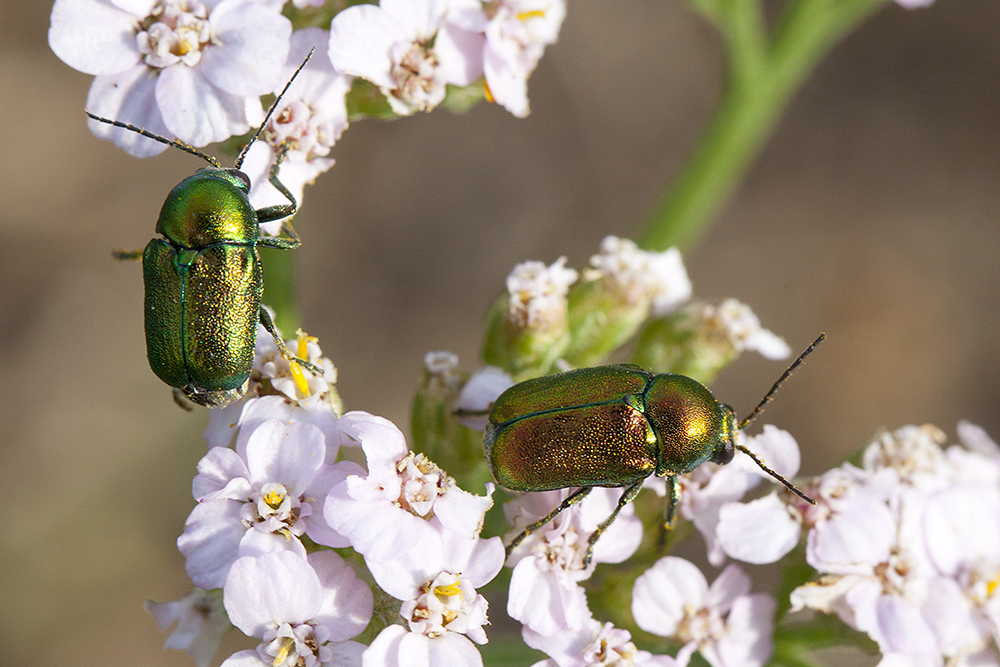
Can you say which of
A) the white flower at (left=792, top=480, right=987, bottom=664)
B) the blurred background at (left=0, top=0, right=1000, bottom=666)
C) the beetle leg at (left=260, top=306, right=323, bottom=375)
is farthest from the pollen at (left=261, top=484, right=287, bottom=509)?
the blurred background at (left=0, top=0, right=1000, bottom=666)

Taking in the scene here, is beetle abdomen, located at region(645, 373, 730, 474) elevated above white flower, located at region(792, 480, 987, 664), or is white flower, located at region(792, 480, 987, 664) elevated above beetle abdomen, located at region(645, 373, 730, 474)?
beetle abdomen, located at region(645, 373, 730, 474)

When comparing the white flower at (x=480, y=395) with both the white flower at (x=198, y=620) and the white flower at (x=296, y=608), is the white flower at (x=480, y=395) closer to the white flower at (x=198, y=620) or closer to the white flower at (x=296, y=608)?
the white flower at (x=296, y=608)

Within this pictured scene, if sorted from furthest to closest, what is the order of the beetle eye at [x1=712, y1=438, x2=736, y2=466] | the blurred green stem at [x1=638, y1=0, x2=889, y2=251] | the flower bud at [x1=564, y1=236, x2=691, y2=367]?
the blurred green stem at [x1=638, y1=0, x2=889, y2=251] < the flower bud at [x1=564, y1=236, x2=691, y2=367] < the beetle eye at [x1=712, y1=438, x2=736, y2=466]

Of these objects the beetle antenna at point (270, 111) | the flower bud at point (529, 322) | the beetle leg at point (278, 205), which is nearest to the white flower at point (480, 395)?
the flower bud at point (529, 322)

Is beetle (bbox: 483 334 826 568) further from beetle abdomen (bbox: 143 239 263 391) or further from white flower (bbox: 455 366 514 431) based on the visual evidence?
beetle abdomen (bbox: 143 239 263 391)

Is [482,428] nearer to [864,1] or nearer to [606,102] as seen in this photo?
[864,1]

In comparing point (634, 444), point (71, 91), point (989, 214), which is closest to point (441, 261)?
point (71, 91)

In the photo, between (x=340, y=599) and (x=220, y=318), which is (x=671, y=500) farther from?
(x=220, y=318)
